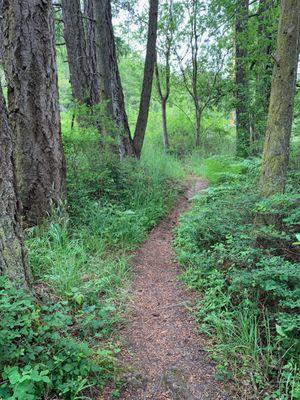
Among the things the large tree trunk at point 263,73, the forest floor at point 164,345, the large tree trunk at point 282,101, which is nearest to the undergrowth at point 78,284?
the forest floor at point 164,345

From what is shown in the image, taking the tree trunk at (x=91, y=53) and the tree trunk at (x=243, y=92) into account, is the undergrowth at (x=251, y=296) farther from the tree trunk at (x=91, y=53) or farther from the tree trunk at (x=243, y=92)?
the tree trunk at (x=91, y=53)

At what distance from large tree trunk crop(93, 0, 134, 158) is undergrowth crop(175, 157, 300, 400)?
125 inches

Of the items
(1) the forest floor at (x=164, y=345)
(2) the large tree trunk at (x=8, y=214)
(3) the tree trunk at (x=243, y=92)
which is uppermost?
(3) the tree trunk at (x=243, y=92)

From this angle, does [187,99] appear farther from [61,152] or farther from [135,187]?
[61,152]

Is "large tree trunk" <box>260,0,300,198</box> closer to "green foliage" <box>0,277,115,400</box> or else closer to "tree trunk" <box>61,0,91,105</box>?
"green foliage" <box>0,277,115,400</box>

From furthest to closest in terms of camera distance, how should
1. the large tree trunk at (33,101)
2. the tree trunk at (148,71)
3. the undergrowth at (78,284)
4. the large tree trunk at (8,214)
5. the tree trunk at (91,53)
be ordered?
the tree trunk at (91,53)
the tree trunk at (148,71)
the large tree trunk at (33,101)
the large tree trunk at (8,214)
the undergrowth at (78,284)

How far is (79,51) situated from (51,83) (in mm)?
4255

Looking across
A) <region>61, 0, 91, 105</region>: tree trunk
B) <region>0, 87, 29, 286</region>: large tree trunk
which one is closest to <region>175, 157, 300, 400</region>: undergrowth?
<region>0, 87, 29, 286</region>: large tree trunk

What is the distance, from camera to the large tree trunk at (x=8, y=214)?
2086mm

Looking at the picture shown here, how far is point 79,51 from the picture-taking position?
7.04 m

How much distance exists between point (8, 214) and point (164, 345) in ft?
5.55

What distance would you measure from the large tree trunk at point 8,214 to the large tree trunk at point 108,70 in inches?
135


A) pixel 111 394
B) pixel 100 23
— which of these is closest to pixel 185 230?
pixel 111 394

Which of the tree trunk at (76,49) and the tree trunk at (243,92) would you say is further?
the tree trunk at (76,49)
